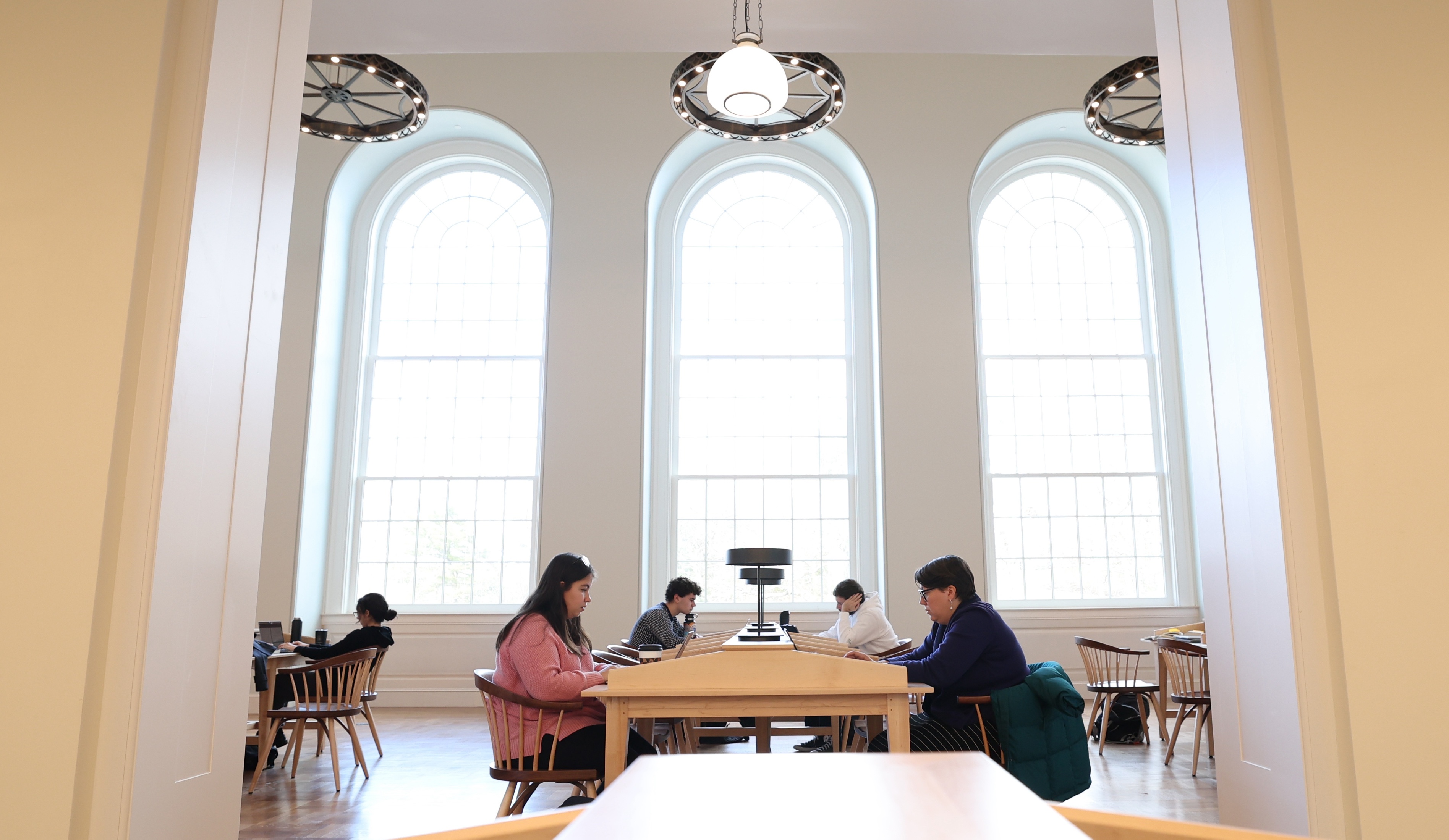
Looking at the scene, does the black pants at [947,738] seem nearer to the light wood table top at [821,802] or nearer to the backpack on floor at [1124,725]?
the light wood table top at [821,802]

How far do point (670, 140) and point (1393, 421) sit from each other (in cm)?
704

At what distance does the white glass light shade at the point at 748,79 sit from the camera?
4.12m

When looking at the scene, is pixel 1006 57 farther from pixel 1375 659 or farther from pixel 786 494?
pixel 1375 659

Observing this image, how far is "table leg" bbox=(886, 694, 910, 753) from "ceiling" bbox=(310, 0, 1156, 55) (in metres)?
2.85

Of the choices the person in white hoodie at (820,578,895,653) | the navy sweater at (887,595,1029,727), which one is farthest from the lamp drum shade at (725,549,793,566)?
the person in white hoodie at (820,578,895,653)

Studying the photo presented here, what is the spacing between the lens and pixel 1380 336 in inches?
87.7

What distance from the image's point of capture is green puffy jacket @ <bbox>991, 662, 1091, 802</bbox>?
2986mm

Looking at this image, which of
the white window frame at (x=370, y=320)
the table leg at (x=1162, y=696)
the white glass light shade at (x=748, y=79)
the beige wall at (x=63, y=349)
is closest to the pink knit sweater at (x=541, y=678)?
the beige wall at (x=63, y=349)

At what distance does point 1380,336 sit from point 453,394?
7.62 meters

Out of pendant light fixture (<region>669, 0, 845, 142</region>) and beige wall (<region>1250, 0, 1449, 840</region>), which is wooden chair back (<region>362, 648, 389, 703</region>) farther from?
beige wall (<region>1250, 0, 1449, 840</region>)

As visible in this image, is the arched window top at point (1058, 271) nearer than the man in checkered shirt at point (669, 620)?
No

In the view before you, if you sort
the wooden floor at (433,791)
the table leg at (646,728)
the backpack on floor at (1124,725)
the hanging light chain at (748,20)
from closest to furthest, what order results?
the table leg at (646,728) < the wooden floor at (433,791) < the hanging light chain at (748,20) < the backpack on floor at (1124,725)

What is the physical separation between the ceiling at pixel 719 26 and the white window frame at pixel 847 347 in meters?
4.12

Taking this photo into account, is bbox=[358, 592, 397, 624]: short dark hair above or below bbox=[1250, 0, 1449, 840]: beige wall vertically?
below
